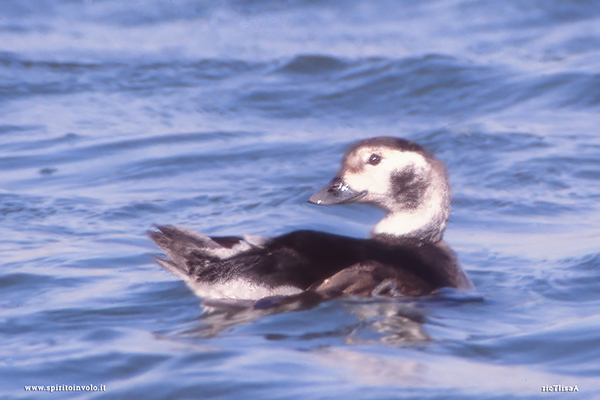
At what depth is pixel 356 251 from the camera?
4562 mm

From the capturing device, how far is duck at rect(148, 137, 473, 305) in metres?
4.42

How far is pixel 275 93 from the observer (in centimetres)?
1005

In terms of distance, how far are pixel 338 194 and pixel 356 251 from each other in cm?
54

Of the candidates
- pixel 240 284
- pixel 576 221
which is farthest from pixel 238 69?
pixel 240 284

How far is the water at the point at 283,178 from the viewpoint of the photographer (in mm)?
3920

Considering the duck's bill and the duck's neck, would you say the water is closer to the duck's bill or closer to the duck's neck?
the duck's neck

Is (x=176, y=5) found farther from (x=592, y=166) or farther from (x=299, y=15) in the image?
(x=592, y=166)

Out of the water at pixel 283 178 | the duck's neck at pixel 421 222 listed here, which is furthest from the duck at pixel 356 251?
the water at pixel 283 178

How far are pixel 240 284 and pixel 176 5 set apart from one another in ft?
31.1

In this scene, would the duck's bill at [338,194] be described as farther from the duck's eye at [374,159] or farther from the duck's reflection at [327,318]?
the duck's reflection at [327,318]

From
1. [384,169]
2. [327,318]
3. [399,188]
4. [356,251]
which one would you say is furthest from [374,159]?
[327,318]

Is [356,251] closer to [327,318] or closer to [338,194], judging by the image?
[327,318]

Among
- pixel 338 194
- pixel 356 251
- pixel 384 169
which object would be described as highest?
pixel 384 169

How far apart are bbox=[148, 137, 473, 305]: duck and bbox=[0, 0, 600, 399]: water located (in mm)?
131
